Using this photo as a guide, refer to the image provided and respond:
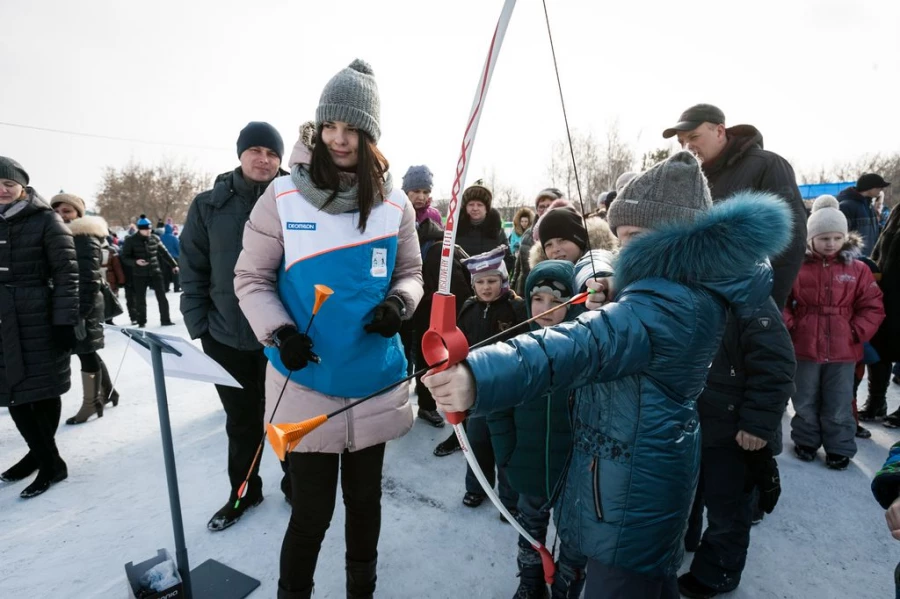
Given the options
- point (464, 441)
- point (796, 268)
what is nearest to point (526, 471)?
point (464, 441)

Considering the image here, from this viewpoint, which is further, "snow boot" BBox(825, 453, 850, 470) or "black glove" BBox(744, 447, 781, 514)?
"snow boot" BBox(825, 453, 850, 470)

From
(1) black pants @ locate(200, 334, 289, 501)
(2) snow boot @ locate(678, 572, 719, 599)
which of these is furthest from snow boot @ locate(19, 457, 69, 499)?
(2) snow boot @ locate(678, 572, 719, 599)

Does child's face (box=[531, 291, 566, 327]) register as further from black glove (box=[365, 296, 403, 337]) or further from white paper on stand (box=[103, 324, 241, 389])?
white paper on stand (box=[103, 324, 241, 389])

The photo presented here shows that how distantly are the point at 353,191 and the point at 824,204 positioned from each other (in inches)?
158

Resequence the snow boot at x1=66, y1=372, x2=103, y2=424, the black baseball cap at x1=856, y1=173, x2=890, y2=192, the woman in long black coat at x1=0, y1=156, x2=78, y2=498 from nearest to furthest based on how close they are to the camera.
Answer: the woman in long black coat at x1=0, y1=156, x2=78, y2=498, the snow boot at x1=66, y1=372, x2=103, y2=424, the black baseball cap at x1=856, y1=173, x2=890, y2=192

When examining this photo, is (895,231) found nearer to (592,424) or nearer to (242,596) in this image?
(592,424)

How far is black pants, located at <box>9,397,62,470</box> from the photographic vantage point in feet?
9.78

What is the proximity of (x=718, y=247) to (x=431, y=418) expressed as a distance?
3119 millimetres

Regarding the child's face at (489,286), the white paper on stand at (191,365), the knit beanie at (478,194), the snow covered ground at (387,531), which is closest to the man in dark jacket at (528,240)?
the knit beanie at (478,194)

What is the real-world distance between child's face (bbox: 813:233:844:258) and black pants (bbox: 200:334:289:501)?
3836 mm

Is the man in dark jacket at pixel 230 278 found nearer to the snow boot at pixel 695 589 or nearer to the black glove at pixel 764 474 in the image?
the snow boot at pixel 695 589

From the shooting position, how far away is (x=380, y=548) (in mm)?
2436

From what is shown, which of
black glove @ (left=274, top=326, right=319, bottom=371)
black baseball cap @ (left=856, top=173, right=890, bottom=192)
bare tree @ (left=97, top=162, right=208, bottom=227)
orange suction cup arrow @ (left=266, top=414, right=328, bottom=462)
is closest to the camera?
orange suction cup arrow @ (left=266, top=414, right=328, bottom=462)

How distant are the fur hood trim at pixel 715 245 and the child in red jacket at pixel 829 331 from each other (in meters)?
2.72
